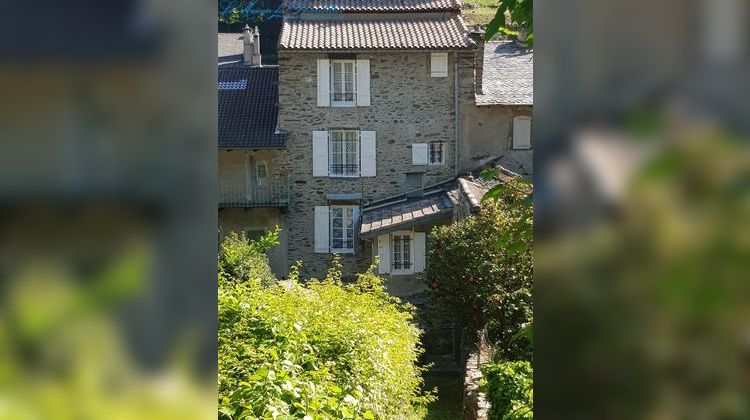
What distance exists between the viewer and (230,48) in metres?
24.2

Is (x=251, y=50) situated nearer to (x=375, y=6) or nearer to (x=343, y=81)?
(x=375, y=6)

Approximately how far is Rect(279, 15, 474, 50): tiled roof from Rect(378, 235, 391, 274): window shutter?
12.7ft

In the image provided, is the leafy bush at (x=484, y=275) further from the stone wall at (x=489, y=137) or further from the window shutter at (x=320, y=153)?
the window shutter at (x=320, y=153)

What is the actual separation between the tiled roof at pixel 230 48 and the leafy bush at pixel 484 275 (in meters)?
10.1

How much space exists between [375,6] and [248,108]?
352 cm

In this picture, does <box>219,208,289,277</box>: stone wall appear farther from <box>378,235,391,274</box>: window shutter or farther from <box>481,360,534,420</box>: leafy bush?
<box>481,360,534,420</box>: leafy bush

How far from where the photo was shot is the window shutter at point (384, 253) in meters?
17.4

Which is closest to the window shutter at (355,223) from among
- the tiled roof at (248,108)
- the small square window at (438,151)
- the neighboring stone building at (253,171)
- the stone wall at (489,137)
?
the neighboring stone building at (253,171)

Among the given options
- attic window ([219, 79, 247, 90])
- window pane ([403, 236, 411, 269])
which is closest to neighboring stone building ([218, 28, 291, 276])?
attic window ([219, 79, 247, 90])

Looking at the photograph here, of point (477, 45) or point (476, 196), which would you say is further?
point (477, 45)
